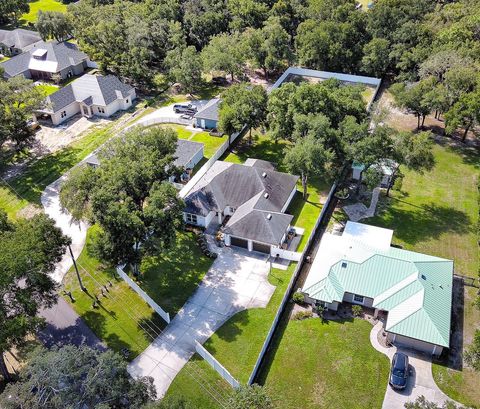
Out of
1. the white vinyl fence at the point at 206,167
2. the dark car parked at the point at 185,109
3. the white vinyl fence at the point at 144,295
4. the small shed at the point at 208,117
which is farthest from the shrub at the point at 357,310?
the dark car parked at the point at 185,109

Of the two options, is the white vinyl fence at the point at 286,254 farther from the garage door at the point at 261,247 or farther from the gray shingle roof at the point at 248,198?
the gray shingle roof at the point at 248,198

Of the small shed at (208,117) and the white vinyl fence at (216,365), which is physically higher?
the small shed at (208,117)

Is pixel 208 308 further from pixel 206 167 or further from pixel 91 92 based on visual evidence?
pixel 91 92

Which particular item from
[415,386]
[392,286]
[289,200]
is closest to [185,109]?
[289,200]

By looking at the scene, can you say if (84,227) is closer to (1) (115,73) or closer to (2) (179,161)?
(2) (179,161)

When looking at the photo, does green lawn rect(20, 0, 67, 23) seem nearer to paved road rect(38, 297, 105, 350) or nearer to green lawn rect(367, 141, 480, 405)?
paved road rect(38, 297, 105, 350)

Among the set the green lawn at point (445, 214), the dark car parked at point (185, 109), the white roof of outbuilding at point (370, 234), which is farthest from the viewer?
the dark car parked at point (185, 109)

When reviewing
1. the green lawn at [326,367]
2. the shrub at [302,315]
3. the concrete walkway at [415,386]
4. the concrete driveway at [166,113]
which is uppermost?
the concrete driveway at [166,113]
